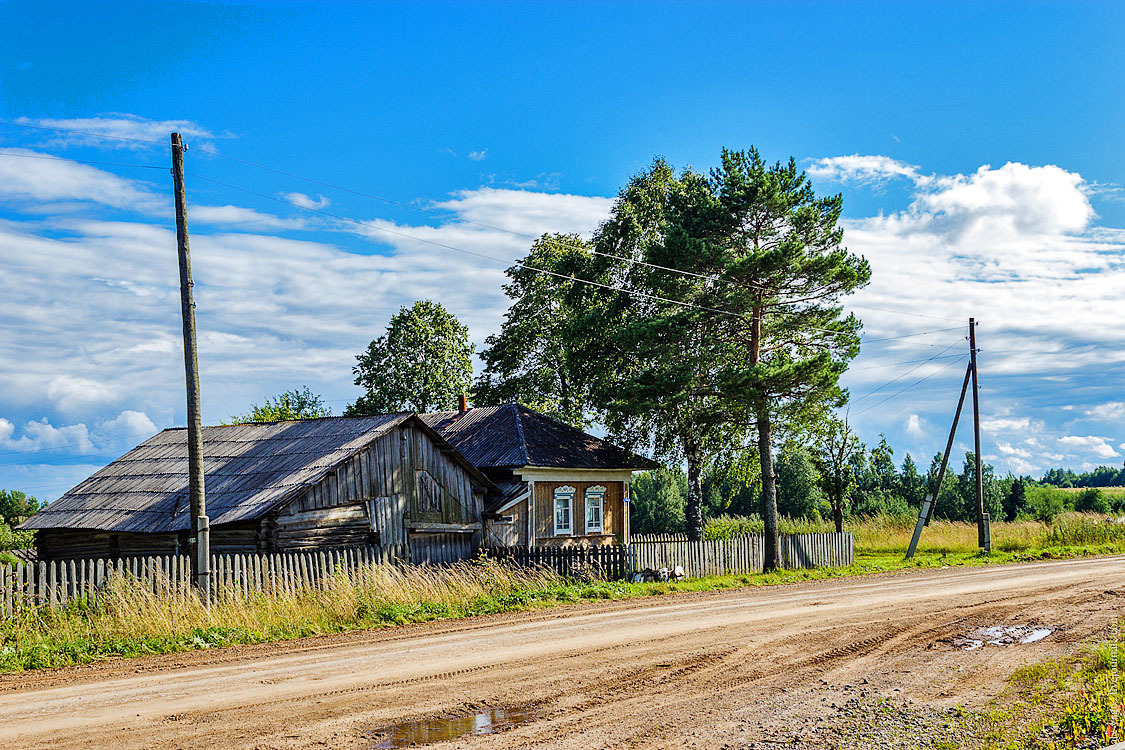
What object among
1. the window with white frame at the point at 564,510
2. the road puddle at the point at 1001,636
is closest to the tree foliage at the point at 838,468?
the window with white frame at the point at 564,510

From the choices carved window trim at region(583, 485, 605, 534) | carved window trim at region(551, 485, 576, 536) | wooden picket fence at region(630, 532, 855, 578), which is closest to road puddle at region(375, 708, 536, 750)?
wooden picket fence at region(630, 532, 855, 578)

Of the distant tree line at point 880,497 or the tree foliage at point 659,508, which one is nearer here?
the distant tree line at point 880,497

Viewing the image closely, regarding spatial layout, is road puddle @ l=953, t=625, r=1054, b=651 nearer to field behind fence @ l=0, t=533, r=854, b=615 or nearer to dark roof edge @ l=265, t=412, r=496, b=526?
field behind fence @ l=0, t=533, r=854, b=615

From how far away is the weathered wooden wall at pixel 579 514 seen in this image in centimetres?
3134

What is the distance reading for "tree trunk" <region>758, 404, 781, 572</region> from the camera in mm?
29331

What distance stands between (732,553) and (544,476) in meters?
7.16

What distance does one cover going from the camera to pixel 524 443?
3206 cm

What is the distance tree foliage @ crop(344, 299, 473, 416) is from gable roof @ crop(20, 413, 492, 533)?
67.0 feet

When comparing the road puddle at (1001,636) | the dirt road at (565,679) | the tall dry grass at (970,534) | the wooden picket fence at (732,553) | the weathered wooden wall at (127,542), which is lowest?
the tall dry grass at (970,534)

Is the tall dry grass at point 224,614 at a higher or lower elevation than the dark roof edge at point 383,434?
lower

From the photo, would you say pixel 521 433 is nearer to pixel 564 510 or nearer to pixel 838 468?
pixel 564 510

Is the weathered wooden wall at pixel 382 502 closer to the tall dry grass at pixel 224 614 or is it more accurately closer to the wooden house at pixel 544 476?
the wooden house at pixel 544 476

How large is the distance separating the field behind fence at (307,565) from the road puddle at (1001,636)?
36.4ft

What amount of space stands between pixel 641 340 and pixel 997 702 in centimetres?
2311
